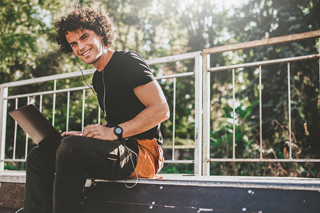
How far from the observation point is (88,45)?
2.10 meters

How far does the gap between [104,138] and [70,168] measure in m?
0.24

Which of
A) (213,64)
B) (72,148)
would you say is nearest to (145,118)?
(72,148)

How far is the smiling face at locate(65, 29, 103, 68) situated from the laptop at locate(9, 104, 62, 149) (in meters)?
0.57

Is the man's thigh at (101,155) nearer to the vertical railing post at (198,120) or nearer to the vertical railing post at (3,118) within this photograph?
the vertical railing post at (198,120)

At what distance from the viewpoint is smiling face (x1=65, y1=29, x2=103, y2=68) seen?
2.09m

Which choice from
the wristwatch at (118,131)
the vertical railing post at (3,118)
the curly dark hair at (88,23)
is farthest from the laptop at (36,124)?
the vertical railing post at (3,118)

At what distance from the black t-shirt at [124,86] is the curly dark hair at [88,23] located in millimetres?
245

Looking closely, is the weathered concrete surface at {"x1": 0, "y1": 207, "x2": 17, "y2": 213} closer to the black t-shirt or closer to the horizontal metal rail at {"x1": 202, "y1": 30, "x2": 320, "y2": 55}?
the black t-shirt

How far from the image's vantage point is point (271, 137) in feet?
25.1

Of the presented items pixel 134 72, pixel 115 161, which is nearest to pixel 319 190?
pixel 115 161

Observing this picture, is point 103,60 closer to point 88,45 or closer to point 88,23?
point 88,45

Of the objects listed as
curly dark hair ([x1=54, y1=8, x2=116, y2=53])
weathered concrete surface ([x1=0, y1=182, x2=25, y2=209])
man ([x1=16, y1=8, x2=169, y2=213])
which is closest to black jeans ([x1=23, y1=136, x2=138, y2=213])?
man ([x1=16, y1=8, x2=169, y2=213])

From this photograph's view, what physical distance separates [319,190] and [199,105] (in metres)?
1.51

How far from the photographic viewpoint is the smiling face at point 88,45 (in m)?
2.09
